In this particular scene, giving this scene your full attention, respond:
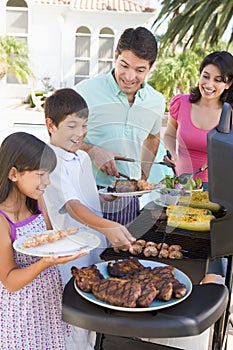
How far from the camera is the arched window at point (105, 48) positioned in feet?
52.3

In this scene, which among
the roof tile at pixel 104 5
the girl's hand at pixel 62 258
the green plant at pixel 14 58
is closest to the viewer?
the girl's hand at pixel 62 258

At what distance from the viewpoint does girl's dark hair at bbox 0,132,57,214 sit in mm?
1502

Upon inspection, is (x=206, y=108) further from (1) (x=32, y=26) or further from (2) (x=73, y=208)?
(1) (x=32, y=26)

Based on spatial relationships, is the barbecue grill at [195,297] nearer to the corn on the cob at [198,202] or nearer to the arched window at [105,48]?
the corn on the cob at [198,202]

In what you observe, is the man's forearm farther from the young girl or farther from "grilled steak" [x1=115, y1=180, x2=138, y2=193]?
the young girl

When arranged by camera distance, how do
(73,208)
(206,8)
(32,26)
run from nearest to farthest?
(73,208) < (206,8) < (32,26)

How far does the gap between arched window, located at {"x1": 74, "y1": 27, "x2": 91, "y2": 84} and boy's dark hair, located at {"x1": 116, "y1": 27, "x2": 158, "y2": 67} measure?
14472mm

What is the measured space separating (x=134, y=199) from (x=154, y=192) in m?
0.12

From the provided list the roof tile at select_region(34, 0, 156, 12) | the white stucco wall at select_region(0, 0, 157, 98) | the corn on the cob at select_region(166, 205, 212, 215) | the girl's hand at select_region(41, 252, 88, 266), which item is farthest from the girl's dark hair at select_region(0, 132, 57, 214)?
the roof tile at select_region(34, 0, 156, 12)

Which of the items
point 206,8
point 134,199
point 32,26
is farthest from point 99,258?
point 32,26

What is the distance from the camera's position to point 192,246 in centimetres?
152

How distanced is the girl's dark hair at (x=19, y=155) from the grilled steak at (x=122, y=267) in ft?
1.25

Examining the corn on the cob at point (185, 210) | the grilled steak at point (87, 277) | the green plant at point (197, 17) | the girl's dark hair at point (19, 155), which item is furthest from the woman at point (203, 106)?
the green plant at point (197, 17)

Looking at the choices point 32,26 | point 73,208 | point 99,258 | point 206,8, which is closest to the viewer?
point 73,208
